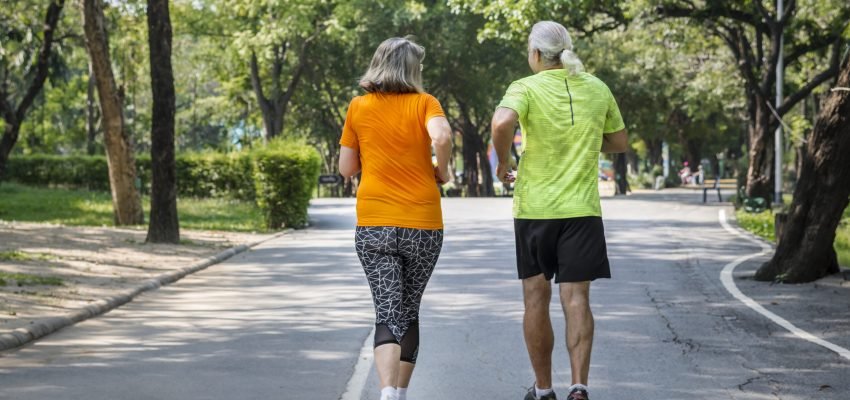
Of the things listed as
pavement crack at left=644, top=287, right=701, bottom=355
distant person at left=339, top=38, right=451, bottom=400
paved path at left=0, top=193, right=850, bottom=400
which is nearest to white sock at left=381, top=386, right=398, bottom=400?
distant person at left=339, top=38, right=451, bottom=400

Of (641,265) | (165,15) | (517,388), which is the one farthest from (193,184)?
(517,388)

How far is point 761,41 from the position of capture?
100.0 ft

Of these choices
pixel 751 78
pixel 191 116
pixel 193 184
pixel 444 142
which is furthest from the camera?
pixel 191 116

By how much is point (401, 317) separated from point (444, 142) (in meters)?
0.85

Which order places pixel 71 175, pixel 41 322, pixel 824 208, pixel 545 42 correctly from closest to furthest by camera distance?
pixel 545 42
pixel 41 322
pixel 824 208
pixel 71 175

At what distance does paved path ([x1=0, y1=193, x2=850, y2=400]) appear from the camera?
7020 millimetres

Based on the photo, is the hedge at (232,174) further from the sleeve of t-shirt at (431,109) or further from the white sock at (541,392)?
the sleeve of t-shirt at (431,109)

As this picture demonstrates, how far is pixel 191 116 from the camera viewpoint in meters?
66.8

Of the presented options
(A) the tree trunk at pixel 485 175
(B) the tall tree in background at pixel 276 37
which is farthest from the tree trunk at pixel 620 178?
(B) the tall tree in background at pixel 276 37

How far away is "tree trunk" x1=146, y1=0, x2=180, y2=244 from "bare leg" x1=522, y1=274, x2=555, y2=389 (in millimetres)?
13375

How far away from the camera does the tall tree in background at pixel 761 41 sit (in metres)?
27.6

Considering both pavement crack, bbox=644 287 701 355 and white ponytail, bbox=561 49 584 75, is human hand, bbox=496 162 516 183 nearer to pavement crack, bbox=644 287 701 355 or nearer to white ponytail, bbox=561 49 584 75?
white ponytail, bbox=561 49 584 75

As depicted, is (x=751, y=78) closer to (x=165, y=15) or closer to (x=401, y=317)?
(x=165, y=15)

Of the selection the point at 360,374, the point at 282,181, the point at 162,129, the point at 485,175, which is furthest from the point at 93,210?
the point at 485,175
